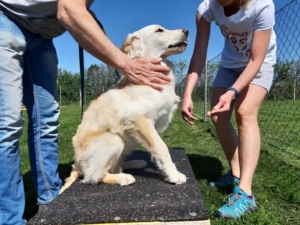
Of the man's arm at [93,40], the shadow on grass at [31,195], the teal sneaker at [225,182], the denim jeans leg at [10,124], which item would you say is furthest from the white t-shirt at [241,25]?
the shadow on grass at [31,195]

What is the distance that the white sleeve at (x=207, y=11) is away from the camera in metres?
2.77

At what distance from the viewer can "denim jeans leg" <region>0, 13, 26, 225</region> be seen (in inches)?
74.7

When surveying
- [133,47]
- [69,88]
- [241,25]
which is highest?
[241,25]

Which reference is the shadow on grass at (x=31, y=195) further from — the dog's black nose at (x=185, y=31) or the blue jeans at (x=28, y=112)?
the dog's black nose at (x=185, y=31)

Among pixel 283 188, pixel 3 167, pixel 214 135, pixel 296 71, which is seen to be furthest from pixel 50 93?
pixel 296 71

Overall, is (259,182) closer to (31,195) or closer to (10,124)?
(31,195)

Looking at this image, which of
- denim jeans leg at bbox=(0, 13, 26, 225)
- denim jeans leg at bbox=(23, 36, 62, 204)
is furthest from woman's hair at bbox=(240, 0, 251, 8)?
denim jeans leg at bbox=(0, 13, 26, 225)

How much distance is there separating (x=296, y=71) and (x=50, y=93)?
Answer: 232 inches

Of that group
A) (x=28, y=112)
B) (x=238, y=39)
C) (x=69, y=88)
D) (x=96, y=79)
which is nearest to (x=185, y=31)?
(x=238, y=39)

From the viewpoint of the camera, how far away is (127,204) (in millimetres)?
1926

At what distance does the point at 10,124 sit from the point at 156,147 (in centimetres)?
112

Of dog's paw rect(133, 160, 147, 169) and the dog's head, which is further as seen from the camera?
dog's paw rect(133, 160, 147, 169)

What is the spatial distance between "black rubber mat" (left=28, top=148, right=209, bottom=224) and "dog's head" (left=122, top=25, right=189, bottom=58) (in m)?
1.27

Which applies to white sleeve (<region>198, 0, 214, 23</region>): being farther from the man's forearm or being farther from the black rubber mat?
the black rubber mat
